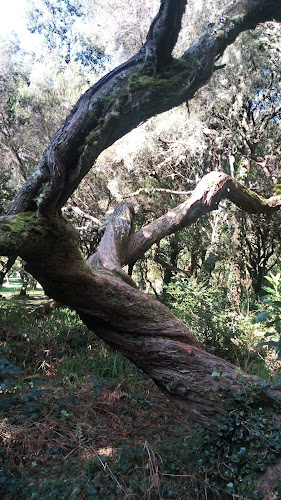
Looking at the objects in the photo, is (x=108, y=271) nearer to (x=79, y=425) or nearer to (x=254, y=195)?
(x=79, y=425)

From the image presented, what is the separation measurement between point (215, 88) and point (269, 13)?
17.4ft

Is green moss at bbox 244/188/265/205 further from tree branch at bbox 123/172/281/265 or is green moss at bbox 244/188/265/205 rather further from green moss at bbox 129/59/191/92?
green moss at bbox 129/59/191/92

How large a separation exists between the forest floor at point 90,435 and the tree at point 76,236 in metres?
0.52

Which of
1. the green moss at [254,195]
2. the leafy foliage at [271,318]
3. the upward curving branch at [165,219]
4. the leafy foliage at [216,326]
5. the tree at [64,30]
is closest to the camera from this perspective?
the leafy foliage at [271,318]

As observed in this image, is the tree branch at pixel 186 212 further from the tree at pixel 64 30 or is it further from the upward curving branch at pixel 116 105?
the tree at pixel 64 30

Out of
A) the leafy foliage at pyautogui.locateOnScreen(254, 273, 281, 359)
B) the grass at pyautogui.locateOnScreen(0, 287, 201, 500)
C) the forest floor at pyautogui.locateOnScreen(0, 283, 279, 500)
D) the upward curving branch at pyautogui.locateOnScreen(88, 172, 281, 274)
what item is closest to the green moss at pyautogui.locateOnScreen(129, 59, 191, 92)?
the leafy foliage at pyautogui.locateOnScreen(254, 273, 281, 359)

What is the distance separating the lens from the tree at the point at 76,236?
272 cm

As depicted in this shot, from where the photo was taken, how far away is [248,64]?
7.48m

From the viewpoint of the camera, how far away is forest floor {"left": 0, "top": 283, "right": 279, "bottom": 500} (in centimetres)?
277

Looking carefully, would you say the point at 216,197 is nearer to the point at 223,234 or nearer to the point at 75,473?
the point at 223,234

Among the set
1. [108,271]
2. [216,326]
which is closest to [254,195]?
[216,326]

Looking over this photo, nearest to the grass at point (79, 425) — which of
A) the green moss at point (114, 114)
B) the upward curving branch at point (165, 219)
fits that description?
the upward curving branch at point (165, 219)

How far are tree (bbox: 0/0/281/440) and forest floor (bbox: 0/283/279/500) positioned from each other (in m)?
0.52

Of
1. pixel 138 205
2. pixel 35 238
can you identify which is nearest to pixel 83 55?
pixel 138 205
